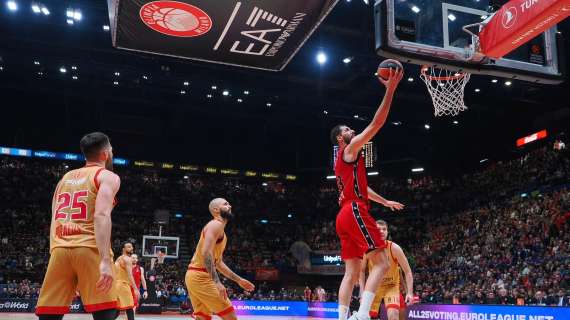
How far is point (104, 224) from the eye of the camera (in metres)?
3.61

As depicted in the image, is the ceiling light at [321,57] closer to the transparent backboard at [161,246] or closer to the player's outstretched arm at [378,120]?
the transparent backboard at [161,246]

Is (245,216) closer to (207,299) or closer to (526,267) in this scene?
(526,267)

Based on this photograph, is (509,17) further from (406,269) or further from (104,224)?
(104,224)

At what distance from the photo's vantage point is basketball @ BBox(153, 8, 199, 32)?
21.3ft

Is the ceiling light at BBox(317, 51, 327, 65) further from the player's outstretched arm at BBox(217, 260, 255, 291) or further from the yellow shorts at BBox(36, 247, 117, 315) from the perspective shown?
the yellow shorts at BBox(36, 247, 117, 315)

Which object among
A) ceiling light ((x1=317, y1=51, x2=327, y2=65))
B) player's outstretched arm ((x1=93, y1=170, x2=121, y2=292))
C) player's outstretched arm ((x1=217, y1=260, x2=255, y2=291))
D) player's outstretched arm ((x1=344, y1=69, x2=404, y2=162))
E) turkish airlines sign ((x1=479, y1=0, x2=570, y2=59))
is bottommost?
player's outstretched arm ((x1=217, y1=260, x2=255, y2=291))

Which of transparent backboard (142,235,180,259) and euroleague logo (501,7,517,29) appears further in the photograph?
transparent backboard (142,235,180,259)

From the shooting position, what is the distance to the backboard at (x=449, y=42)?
27.3 feet

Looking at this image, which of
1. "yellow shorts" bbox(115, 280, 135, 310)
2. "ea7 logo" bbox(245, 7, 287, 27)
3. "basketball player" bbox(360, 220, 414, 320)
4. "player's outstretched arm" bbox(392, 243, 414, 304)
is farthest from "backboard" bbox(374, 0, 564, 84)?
"yellow shorts" bbox(115, 280, 135, 310)

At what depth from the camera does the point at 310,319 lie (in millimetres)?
20781

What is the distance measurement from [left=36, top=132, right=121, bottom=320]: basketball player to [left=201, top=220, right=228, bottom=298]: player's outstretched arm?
8.66 feet

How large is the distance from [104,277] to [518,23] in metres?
7.08

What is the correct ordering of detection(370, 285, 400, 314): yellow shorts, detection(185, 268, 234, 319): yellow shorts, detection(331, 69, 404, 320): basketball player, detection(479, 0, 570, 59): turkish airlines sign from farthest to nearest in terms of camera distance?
1. detection(370, 285, 400, 314): yellow shorts
2. detection(479, 0, 570, 59): turkish airlines sign
3. detection(185, 268, 234, 319): yellow shorts
4. detection(331, 69, 404, 320): basketball player

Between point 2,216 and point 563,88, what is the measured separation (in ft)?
95.2
